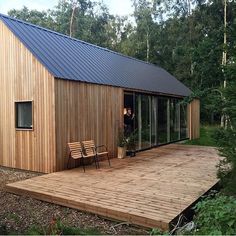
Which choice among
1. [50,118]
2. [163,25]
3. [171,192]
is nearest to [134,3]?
[163,25]

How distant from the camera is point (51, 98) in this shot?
8188 mm

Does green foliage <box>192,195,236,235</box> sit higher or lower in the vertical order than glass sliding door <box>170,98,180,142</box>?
lower

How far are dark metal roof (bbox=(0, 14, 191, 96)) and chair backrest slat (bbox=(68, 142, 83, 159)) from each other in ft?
6.09

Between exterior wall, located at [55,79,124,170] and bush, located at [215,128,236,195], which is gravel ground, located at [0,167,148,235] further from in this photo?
exterior wall, located at [55,79,124,170]

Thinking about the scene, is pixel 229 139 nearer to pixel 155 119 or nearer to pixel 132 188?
pixel 132 188

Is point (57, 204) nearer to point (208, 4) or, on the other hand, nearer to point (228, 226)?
point (228, 226)

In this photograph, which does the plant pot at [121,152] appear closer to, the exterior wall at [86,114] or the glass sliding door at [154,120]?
the exterior wall at [86,114]

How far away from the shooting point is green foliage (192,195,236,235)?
351cm

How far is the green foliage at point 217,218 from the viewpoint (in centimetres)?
351


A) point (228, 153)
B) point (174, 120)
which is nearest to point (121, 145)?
point (174, 120)

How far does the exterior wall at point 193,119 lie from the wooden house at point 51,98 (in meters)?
6.11

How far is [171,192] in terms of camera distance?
6199 mm

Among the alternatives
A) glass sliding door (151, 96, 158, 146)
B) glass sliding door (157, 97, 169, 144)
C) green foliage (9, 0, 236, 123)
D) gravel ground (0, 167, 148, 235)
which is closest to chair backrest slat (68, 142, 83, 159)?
gravel ground (0, 167, 148, 235)

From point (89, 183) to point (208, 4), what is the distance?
21.9 m
